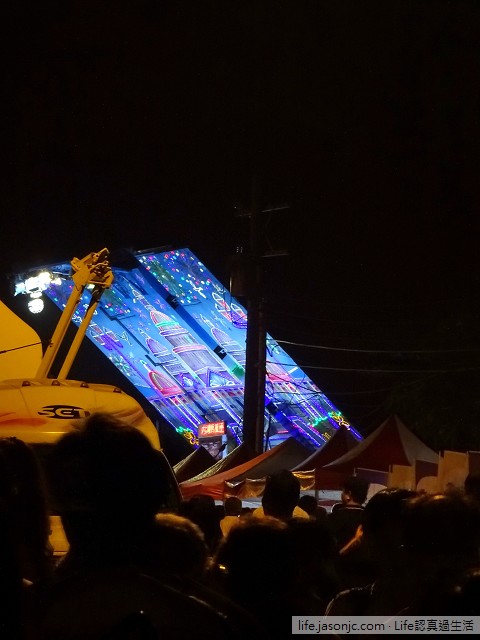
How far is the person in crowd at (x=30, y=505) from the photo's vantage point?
2631 millimetres

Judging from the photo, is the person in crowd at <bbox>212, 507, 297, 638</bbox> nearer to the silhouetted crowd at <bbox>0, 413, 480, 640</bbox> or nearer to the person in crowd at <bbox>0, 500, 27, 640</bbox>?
A: the silhouetted crowd at <bbox>0, 413, 480, 640</bbox>

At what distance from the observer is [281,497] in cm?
464

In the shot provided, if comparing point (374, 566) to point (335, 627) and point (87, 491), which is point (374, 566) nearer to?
point (335, 627)

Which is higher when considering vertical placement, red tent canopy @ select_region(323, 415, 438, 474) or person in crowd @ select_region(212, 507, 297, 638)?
red tent canopy @ select_region(323, 415, 438, 474)

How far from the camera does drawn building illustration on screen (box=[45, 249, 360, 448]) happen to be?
90.8 feet

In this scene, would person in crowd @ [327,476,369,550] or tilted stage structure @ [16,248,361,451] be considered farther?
tilted stage structure @ [16,248,361,451]

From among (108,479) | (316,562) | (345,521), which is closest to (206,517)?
(345,521)

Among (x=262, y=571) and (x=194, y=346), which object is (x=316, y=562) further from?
(x=194, y=346)

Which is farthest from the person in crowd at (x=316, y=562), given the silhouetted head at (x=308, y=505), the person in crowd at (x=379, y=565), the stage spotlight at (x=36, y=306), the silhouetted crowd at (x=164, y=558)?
the stage spotlight at (x=36, y=306)

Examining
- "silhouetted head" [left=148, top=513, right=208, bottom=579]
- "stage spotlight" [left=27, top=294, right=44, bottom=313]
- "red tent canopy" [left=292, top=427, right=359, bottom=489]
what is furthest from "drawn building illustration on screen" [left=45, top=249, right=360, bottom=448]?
"silhouetted head" [left=148, top=513, right=208, bottom=579]

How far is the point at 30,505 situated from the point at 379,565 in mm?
1691

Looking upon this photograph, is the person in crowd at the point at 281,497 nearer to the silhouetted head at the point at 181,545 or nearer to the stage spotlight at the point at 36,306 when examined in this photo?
the silhouetted head at the point at 181,545

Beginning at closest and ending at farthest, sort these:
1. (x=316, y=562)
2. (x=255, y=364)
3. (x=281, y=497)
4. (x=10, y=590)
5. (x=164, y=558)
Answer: (x=10, y=590) → (x=164, y=558) → (x=316, y=562) → (x=281, y=497) → (x=255, y=364)

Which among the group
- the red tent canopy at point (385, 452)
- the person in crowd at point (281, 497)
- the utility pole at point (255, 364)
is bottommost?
the person in crowd at point (281, 497)
